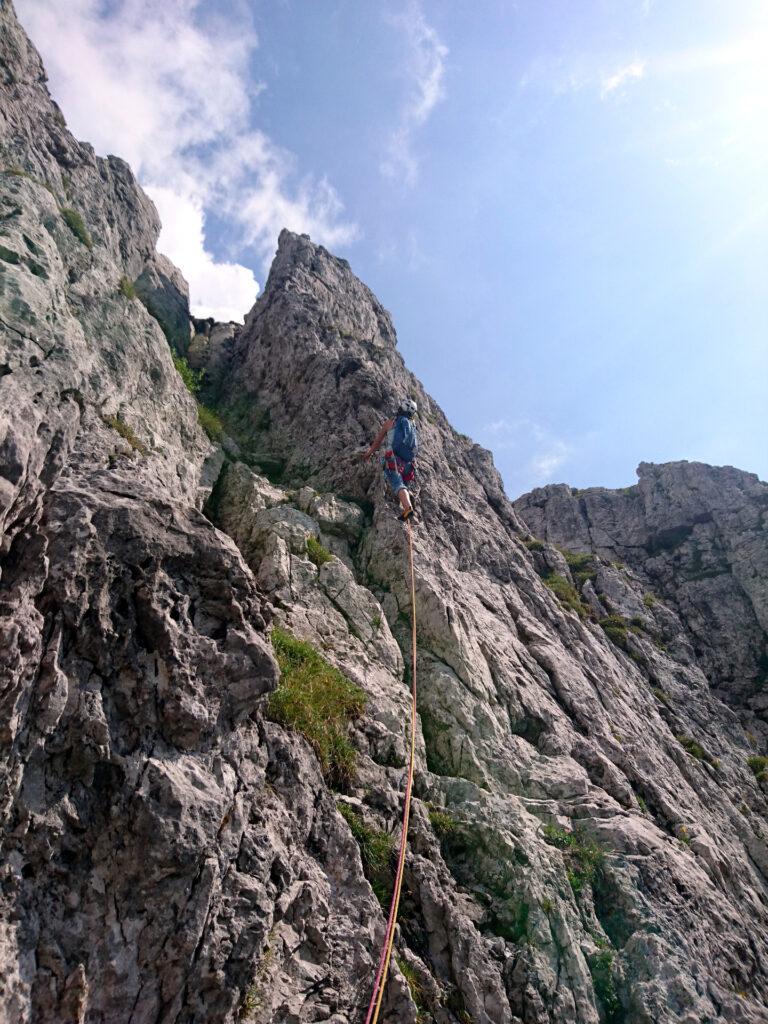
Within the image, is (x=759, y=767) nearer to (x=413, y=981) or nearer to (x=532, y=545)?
(x=532, y=545)

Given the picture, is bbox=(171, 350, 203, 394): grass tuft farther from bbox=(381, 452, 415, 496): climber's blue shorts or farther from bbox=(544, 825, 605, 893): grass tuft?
bbox=(544, 825, 605, 893): grass tuft

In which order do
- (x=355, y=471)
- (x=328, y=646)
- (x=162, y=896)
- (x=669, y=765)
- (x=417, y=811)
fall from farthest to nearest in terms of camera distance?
(x=355, y=471) < (x=669, y=765) < (x=328, y=646) < (x=417, y=811) < (x=162, y=896)

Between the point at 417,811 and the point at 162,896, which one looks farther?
the point at 417,811

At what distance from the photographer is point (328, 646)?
11.2m

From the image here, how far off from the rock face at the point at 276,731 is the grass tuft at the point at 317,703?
8.9 inches

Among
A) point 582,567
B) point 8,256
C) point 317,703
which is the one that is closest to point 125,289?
point 8,256

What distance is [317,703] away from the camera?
366 inches

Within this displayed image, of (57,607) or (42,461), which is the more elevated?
(42,461)

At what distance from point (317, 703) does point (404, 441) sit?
885 cm

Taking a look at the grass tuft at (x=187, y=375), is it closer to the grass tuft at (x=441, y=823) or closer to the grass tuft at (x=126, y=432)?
the grass tuft at (x=126, y=432)

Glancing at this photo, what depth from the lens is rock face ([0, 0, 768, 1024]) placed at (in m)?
5.66

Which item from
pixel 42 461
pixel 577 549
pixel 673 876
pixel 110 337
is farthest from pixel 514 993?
pixel 577 549

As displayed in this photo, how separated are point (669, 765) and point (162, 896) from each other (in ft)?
45.7

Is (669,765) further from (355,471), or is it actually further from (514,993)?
(355,471)
